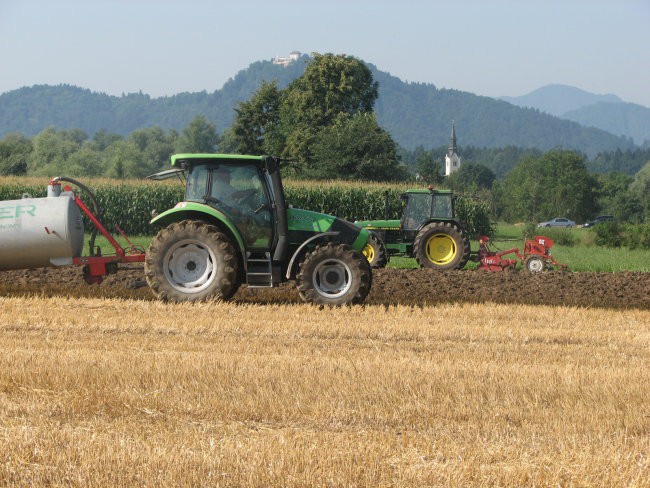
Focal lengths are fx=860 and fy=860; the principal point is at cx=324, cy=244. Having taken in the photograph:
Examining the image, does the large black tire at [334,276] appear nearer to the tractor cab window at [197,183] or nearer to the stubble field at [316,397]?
the stubble field at [316,397]

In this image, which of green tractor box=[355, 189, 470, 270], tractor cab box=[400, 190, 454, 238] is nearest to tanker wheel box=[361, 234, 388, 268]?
green tractor box=[355, 189, 470, 270]

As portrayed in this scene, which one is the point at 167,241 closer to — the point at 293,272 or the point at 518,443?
the point at 293,272

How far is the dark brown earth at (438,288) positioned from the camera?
45.1 ft

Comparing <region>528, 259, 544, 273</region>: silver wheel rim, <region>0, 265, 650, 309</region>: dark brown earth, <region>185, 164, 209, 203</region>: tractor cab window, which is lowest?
<region>0, 265, 650, 309</region>: dark brown earth

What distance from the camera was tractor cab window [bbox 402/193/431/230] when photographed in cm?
1906

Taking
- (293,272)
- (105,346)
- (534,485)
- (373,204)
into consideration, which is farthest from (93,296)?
(373,204)

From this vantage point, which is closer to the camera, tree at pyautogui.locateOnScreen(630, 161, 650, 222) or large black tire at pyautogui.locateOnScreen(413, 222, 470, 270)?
large black tire at pyautogui.locateOnScreen(413, 222, 470, 270)

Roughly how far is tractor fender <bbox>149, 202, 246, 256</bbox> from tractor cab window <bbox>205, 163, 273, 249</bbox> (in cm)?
12

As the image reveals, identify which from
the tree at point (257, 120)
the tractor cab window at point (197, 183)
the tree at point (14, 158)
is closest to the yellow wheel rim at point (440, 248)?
A: the tractor cab window at point (197, 183)

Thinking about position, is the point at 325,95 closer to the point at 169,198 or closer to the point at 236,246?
the point at 169,198

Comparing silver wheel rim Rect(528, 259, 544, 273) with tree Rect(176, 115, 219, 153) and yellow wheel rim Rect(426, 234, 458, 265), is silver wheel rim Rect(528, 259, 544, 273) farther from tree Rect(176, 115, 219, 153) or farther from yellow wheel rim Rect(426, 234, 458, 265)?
tree Rect(176, 115, 219, 153)

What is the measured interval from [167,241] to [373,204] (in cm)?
2219

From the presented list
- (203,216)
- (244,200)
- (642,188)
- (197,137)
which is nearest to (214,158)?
(244,200)

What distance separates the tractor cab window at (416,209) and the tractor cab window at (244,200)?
7356 mm
